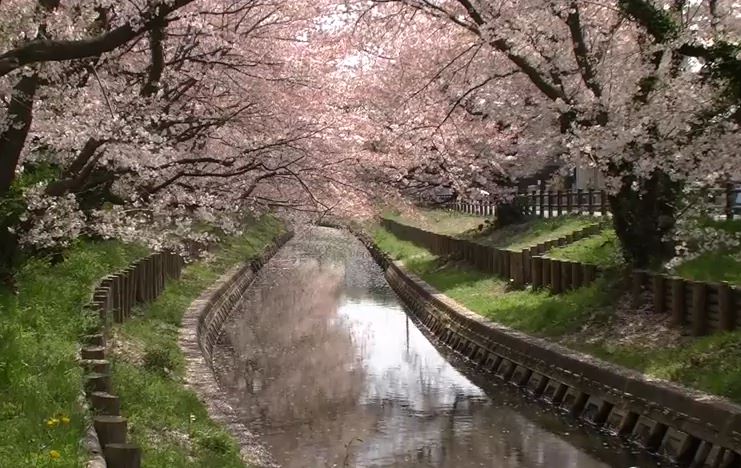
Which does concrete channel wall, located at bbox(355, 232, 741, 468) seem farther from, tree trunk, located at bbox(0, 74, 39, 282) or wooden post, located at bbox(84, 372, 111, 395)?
tree trunk, located at bbox(0, 74, 39, 282)

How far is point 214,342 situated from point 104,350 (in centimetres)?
1101

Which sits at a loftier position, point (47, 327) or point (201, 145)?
point (201, 145)

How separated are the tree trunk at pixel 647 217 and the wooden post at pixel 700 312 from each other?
299 cm

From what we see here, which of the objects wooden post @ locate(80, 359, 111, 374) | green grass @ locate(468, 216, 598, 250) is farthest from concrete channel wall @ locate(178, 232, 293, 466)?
green grass @ locate(468, 216, 598, 250)

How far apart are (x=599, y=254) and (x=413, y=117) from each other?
18.6 feet

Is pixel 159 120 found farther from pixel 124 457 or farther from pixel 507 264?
pixel 507 264

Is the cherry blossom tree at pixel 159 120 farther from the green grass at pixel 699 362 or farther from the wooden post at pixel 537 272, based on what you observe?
the green grass at pixel 699 362

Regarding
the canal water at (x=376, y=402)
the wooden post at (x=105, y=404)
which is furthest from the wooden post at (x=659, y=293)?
the wooden post at (x=105, y=404)

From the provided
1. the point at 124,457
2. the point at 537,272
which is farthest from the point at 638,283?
the point at 124,457

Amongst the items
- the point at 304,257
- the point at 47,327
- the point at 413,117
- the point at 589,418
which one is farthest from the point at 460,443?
the point at 304,257

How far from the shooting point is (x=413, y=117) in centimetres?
2177

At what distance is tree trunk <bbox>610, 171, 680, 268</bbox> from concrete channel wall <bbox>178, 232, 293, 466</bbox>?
816 centimetres

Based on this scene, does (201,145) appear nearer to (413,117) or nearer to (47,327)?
(413,117)

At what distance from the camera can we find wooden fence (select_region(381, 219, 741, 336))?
12.9 meters
